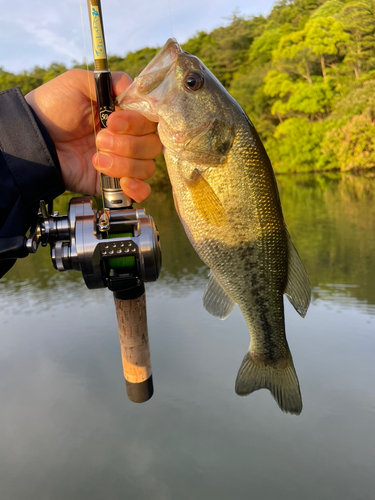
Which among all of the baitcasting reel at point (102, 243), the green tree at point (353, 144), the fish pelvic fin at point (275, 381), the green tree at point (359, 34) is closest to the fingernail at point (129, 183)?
the baitcasting reel at point (102, 243)

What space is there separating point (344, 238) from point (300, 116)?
18.1m

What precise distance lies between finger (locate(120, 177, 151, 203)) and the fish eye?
395mm

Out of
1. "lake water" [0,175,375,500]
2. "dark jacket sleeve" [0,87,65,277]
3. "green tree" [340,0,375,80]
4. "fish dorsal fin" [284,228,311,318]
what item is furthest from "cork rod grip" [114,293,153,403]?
"green tree" [340,0,375,80]

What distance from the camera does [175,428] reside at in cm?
971

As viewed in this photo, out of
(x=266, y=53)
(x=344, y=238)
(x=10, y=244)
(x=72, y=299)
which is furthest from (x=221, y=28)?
(x=10, y=244)

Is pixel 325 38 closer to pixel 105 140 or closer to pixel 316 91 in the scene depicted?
pixel 316 91

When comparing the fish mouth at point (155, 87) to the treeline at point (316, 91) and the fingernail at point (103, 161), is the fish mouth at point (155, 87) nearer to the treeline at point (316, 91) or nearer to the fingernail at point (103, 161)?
the fingernail at point (103, 161)

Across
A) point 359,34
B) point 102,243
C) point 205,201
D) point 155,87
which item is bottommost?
point 102,243

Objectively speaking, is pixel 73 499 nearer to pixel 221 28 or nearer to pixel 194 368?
pixel 194 368

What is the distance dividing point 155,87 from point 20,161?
1.94ft

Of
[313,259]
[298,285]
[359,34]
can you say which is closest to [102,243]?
[298,285]

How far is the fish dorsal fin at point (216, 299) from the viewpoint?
1582mm

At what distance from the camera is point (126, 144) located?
151 centimetres

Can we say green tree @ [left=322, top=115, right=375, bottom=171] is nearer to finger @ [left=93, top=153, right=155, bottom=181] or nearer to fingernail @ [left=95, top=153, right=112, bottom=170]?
finger @ [left=93, top=153, right=155, bottom=181]
